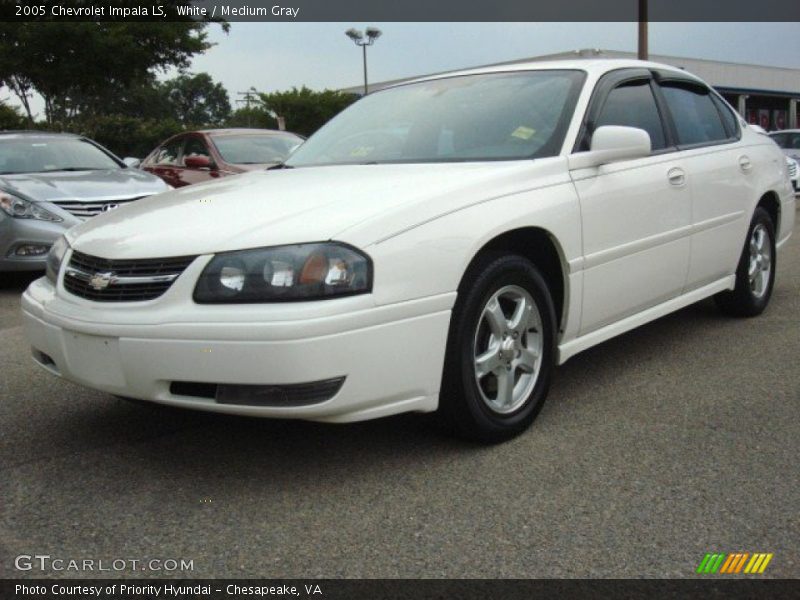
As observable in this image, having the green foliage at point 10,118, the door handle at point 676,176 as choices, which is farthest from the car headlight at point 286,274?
the green foliage at point 10,118

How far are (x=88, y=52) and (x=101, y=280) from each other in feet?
62.4

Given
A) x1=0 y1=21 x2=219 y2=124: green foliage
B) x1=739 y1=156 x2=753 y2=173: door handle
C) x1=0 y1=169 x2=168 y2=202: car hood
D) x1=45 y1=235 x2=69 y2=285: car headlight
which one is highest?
x1=0 y1=21 x2=219 y2=124: green foliage

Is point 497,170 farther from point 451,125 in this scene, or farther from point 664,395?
point 664,395

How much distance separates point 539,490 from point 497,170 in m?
1.22

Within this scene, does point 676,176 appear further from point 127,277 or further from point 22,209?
point 22,209

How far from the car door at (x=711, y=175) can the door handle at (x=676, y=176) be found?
3.5 inches

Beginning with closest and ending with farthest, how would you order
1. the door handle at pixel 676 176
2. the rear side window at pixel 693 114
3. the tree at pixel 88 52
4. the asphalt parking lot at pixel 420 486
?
the asphalt parking lot at pixel 420 486 → the door handle at pixel 676 176 → the rear side window at pixel 693 114 → the tree at pixel 88 52

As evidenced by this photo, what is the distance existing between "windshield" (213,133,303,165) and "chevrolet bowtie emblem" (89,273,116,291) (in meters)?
7.18

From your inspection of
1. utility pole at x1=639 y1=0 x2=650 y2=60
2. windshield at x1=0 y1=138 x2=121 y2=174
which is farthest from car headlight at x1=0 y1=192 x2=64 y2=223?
utility pole at x1=639 y1=0 x2=650 y2=60

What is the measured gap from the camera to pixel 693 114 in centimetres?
485

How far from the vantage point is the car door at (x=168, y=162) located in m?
11.1

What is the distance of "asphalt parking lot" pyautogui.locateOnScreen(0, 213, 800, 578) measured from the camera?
2.47 m
